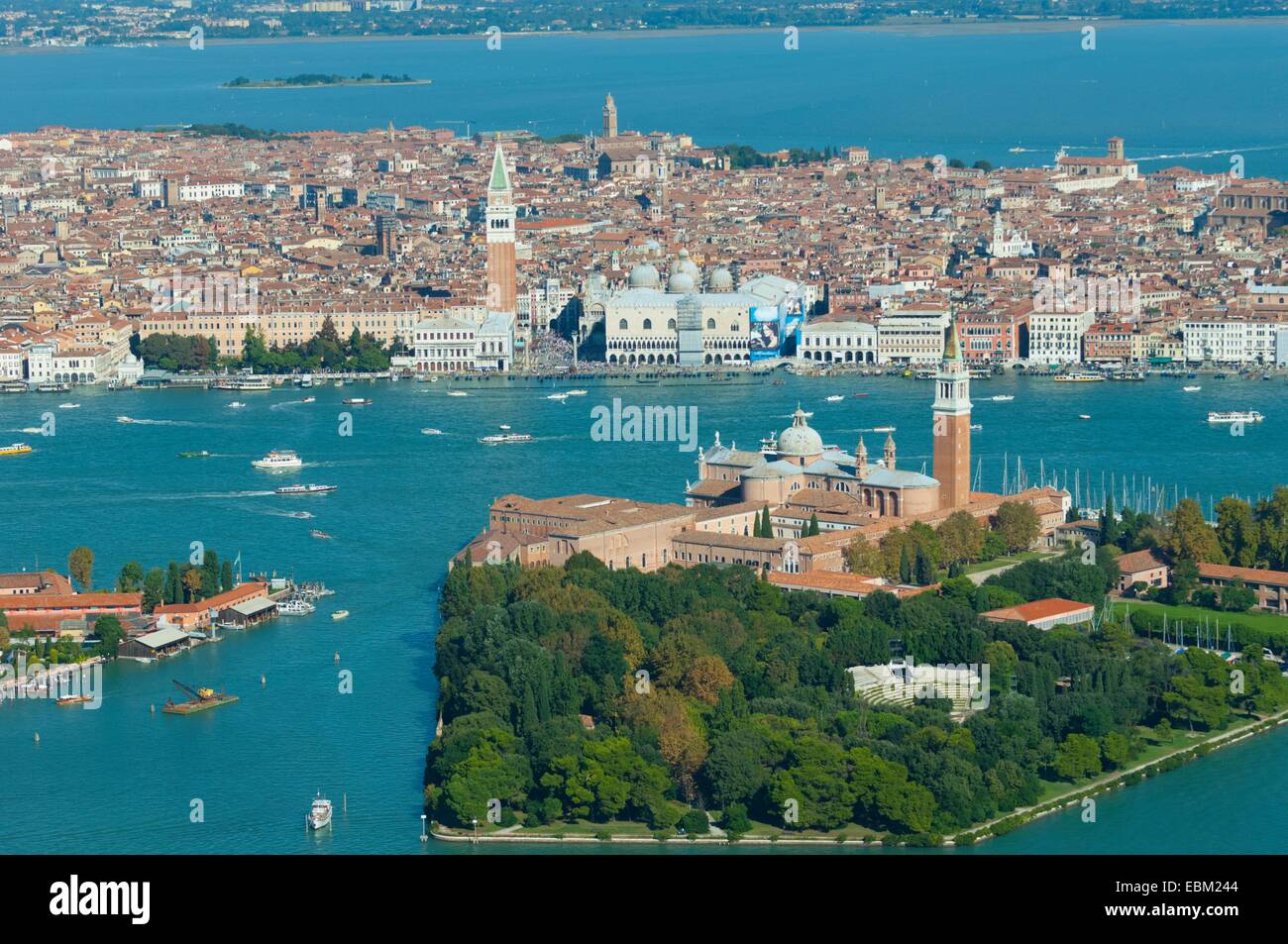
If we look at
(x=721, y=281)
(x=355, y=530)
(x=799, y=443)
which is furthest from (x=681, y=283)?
(x=355, y=530)

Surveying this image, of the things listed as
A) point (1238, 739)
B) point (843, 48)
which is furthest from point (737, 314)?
point (843, 48)

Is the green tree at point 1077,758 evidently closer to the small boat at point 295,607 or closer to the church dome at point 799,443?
the small boat at point 295,607

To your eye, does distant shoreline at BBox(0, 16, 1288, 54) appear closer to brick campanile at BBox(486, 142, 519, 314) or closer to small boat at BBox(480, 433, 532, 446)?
brick campanile at BBox(486, 142, 519, 314)

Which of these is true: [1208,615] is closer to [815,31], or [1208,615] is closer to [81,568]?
[81,568]

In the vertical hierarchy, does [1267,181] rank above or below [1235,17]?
below

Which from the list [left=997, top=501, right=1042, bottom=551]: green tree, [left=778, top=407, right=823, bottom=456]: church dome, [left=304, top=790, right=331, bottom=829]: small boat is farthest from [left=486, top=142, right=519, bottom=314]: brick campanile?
[left=304, top=790, right=331, bottom=829]: small boat
